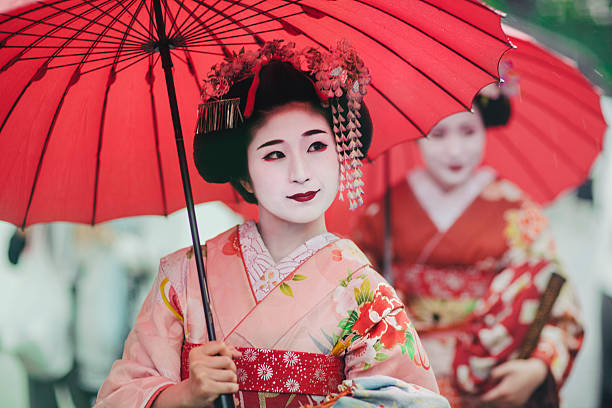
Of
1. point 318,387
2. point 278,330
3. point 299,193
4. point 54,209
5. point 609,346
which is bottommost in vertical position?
point 609,346

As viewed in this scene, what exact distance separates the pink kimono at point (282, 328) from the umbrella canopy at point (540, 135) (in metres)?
0.69

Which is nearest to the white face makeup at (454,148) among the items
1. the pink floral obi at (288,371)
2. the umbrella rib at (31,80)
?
the pink floral obi at (288,371)

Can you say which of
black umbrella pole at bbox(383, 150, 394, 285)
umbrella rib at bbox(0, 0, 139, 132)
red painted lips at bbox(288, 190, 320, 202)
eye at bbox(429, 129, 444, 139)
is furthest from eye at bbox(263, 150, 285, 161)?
eye at bbox(429, 129, 444, 139)

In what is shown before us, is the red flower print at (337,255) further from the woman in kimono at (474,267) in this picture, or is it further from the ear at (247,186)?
the woman in kimono at (474,267)

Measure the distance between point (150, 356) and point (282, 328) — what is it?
0.41 meters

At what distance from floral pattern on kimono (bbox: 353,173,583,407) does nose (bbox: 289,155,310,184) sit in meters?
2.17

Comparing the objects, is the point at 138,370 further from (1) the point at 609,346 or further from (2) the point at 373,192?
(1) the point at 609,346

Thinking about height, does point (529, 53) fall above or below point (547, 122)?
above

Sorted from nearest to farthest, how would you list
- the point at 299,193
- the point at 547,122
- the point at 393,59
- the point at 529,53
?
the point at 299,193, the point at 393,59, the point at 529,53, the point at 547,122

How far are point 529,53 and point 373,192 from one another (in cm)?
123

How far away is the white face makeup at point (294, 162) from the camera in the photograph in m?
1.86

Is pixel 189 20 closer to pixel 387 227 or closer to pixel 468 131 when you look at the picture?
pixel 387 227

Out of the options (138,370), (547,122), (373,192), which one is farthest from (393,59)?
(373,192)

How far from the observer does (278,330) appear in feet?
5.82
